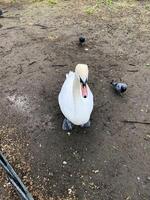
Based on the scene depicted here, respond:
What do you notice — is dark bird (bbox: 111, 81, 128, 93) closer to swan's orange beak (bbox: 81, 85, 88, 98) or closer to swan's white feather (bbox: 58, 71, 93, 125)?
swan's white feather (bbox: 58, 71, 93, 125)

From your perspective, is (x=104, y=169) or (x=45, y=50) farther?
(x=45, y=50)

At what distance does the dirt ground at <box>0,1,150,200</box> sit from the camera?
481 centimetres

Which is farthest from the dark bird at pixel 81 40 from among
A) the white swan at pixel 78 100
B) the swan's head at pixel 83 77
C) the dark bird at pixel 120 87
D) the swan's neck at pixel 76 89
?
the swan's head at pixel 83 77

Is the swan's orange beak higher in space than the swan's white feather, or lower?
higher

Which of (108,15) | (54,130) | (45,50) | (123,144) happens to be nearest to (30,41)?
(45,50)

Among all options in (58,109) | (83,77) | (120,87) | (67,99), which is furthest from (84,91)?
(120,87)

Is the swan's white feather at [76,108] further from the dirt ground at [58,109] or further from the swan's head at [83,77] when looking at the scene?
the dirt ground at [58,109]

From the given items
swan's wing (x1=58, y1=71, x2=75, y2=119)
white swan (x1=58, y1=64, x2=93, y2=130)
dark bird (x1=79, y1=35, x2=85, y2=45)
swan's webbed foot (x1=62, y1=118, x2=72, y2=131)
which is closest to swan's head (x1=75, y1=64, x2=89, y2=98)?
white swan (x1=58, y1=64, x2=93, y2=130)

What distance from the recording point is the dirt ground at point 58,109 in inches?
189

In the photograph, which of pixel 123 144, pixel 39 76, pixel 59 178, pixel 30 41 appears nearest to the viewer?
pixel 59 178

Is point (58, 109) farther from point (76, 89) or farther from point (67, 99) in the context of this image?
point (76, 89)

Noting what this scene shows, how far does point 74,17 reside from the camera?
8.47 metres

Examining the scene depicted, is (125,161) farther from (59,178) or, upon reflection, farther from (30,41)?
(30,41)

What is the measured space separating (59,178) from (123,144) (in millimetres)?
1002
